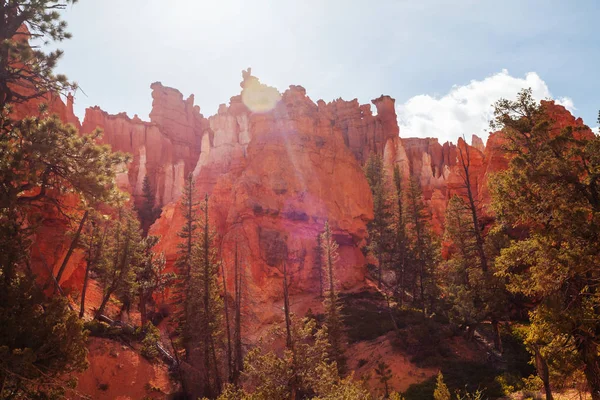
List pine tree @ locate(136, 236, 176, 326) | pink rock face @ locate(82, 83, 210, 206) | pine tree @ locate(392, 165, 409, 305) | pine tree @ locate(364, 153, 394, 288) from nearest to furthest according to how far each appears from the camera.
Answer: pine tree @ locate(136, 236, 176, 326) → pine tree @ locate(392, 165, 409, 305) → pine tree @ locate(364, 153, 394, 288) → pink rock face @ locate(82, 83, 210, 206)

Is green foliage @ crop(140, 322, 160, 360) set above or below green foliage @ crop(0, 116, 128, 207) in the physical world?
below

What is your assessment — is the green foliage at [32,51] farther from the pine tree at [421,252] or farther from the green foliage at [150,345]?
the pine tree at [421,252]

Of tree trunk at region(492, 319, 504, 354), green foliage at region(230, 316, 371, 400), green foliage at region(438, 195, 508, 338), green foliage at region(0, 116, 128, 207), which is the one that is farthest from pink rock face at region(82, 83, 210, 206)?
green foliage at region(0, 116, 128, 207)

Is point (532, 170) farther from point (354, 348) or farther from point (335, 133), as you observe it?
point (335, 133)

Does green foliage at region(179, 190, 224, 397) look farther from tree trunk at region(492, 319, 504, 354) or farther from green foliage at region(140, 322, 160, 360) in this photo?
tree trunk at region(492, 319, 504, 354)

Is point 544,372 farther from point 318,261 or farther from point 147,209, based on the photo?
point 147,209

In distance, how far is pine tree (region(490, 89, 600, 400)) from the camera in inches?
400

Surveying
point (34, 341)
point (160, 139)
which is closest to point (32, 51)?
point (34, 341)

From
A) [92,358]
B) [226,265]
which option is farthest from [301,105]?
[92,358]

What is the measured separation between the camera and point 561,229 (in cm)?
1080

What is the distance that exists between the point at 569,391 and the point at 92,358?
22476 millimetres

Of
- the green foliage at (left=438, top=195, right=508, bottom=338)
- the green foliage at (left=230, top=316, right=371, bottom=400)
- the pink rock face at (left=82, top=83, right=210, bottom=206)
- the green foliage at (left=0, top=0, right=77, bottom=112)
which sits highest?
the pink rock face at (left=82, top=83, right=210, bottom=206)

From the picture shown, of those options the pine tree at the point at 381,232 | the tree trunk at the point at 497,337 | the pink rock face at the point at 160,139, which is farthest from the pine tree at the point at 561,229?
the pink rock face at the point at 160,139

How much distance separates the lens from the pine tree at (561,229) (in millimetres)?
10172
